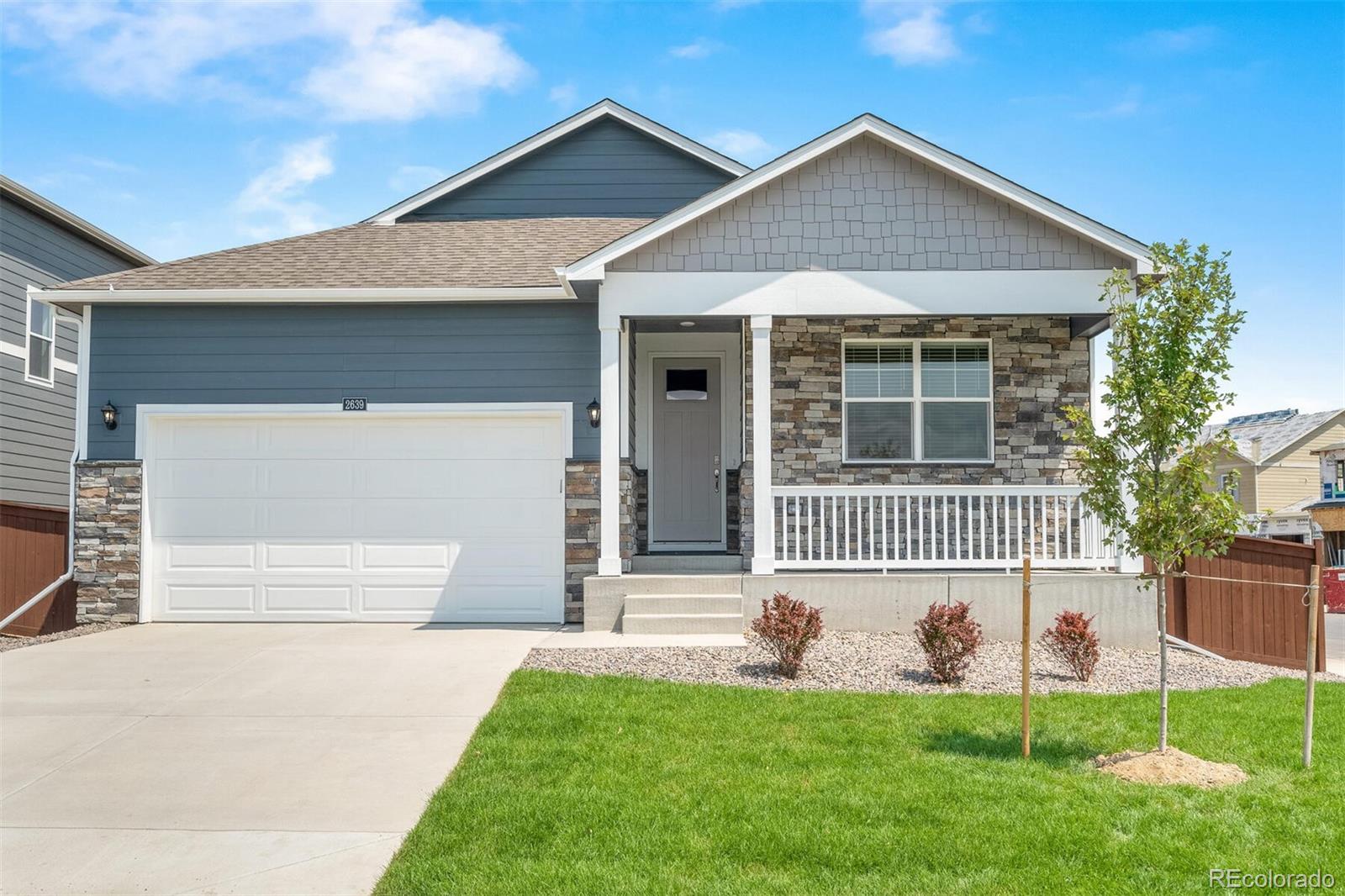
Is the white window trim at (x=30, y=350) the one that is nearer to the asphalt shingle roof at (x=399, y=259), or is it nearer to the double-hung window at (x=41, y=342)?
the double-hung window at (x=41, y=342)

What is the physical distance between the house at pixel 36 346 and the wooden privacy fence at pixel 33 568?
1393mm

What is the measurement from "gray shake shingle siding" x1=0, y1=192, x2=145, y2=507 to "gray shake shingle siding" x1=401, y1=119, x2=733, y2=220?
5.14 metres

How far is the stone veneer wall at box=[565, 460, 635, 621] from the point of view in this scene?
10344mm

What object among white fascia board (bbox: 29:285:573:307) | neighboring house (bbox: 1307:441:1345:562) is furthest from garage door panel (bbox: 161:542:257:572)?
neighboring house (bbox: 1307:441:1345:562)

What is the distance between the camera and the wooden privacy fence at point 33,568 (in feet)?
33.6

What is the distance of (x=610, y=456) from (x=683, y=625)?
5.93 feet

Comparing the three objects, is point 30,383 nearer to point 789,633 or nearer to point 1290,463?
point 789,633

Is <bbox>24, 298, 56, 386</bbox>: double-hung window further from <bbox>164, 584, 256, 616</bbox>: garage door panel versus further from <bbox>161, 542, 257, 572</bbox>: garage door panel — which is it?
<bbox>164, 584, 256, 616</bbox>: garage door panel

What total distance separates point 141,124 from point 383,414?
530 cm

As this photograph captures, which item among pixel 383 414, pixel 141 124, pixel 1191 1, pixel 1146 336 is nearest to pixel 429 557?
pixel 383 414

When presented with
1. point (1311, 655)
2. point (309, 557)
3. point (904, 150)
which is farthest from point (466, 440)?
point (1311, 655)

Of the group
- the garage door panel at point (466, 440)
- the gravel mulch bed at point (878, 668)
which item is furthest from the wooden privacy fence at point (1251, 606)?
the garage door panel at point (466, 440)

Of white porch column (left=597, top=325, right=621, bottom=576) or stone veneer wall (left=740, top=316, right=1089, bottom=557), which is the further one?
stone veneer wall (left=740, top=316, right=1089, bottom=557)

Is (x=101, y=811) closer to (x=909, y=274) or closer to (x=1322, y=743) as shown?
(x=1322, y=743)
